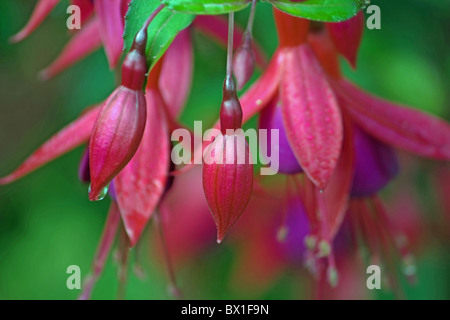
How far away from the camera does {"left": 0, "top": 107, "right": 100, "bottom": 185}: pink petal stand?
28.8 inches

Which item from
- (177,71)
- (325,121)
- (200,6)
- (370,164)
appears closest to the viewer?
(200,6)

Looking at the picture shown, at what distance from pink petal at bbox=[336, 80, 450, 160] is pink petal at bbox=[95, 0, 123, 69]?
0.26 meters

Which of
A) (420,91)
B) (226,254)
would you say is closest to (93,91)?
(226,254)

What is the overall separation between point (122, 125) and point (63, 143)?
21cm

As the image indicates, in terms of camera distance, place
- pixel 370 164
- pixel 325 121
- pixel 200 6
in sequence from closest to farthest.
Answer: pixel 200 6 → pixel 325 121 → pixel 370 164

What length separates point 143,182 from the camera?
0.69 meters

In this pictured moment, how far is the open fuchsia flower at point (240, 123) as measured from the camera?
56 centimetres

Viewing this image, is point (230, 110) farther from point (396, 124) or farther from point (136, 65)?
point (396, 124)

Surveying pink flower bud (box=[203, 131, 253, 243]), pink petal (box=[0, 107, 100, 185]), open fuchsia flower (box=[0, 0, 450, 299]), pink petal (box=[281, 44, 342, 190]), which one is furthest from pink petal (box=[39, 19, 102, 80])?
pink flower bud (box=[203, 131, 253, 243])

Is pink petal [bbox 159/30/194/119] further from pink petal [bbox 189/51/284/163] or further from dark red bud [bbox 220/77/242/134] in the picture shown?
dark red bud [bbox 220/77/242/134]

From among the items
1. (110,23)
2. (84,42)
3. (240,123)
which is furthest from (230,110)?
(84,42)

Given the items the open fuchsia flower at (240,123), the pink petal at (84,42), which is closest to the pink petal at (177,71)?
the open fuchsia flower at (240,123)

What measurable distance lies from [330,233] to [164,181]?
0.68ft
